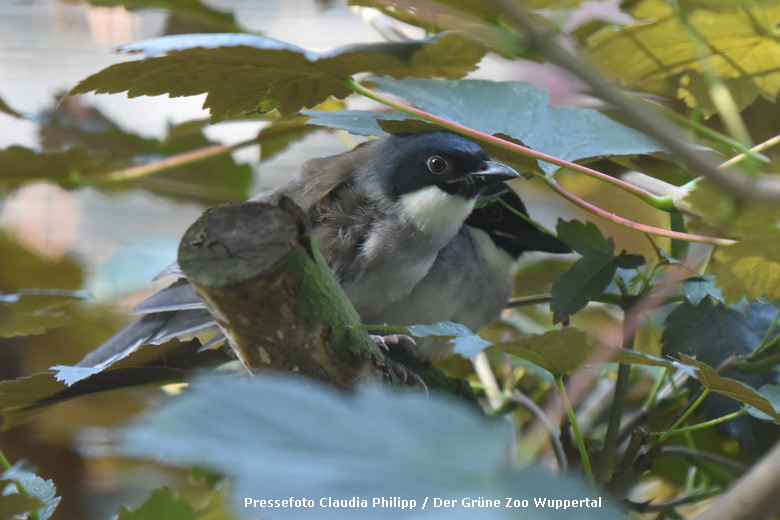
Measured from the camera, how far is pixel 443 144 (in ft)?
4.09

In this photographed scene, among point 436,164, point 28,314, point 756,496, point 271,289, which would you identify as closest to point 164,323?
point 28,314

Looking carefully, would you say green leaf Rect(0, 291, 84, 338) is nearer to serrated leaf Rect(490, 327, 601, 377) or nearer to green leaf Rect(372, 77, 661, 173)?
green leaf Rect(372, 77, 661, 173)

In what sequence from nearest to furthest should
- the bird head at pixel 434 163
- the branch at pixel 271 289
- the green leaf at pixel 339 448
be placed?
the green leaf at pixel 339 448
the branch at pixel 271 289
the bird head at pixel 434 163

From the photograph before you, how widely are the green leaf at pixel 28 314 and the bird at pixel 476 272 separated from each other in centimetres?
47

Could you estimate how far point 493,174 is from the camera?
118 centimetres

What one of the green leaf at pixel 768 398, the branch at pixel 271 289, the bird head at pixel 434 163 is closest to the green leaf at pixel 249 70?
the branch at pixel 271 289

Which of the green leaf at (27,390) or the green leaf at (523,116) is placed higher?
the green leaf at (523,116)

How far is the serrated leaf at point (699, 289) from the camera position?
801 millimetres

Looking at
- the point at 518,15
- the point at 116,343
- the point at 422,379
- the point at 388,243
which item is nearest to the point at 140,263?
the point at 116,343

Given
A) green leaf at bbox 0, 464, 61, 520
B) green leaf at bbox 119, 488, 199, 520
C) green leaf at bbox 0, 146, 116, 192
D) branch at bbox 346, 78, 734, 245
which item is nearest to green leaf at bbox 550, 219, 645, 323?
branch at bbox 346, 78, 734, 245

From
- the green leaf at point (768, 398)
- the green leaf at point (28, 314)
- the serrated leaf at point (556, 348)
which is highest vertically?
the serrated leaf at point (556, 348)

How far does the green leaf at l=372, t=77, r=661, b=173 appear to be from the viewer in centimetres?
89

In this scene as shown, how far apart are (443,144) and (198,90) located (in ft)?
1.79

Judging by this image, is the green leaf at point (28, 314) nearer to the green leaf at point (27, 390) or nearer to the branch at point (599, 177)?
the green leaf at point (27, 390)
